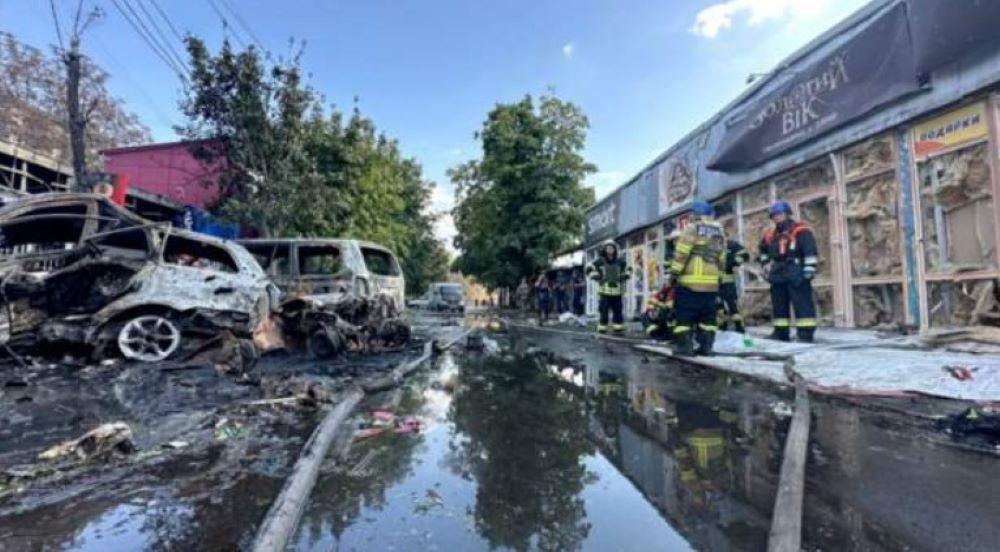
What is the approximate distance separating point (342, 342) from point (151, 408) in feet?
9.45

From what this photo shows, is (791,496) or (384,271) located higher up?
(384,271)

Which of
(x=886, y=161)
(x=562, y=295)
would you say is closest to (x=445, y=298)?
(x=562, y=295)

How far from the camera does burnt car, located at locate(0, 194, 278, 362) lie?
5.34m

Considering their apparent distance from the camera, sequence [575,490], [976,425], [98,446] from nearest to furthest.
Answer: [575,490] → [98,446] → [976,425]

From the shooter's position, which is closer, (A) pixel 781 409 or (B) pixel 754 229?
(A) pixel 781 409

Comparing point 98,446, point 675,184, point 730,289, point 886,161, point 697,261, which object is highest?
point 675,184

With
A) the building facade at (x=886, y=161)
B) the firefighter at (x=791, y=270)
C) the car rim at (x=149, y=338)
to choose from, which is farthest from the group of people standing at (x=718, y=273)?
the car rim at (x=149, y=338)

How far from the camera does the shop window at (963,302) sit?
5.59 metres

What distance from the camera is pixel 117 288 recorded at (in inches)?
226

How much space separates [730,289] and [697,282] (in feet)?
5.95

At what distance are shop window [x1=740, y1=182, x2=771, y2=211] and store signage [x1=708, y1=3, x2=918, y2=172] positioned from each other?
0.44 m

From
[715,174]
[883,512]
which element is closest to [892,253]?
[715,174]

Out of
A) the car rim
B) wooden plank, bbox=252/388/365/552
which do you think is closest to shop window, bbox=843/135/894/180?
wooden plank, bbox=252/388/365/552

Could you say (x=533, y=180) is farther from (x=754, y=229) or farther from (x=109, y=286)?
(x=109, y=286)
